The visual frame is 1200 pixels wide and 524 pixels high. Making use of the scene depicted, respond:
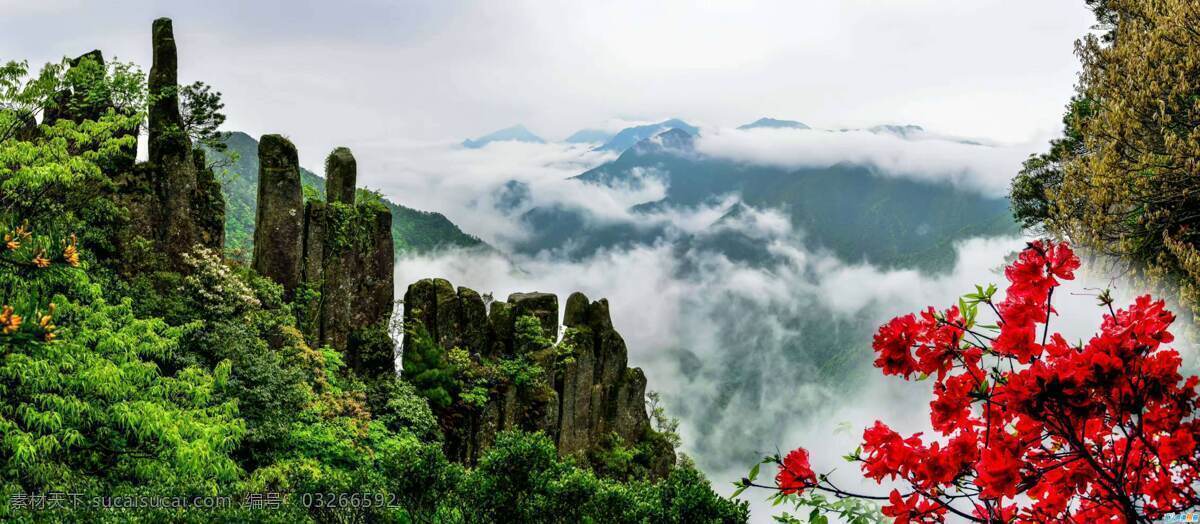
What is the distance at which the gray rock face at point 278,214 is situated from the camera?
18.0 m

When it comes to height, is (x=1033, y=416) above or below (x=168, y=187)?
below

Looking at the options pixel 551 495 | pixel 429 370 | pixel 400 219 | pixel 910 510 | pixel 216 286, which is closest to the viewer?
pixel 910 510

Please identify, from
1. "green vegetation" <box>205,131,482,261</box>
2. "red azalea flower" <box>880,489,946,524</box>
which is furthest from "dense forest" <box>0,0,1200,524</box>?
"green vegetation" <box>205,131,482,261</box>

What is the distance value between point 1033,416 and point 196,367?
37.9 feet

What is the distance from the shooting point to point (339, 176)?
1986cm

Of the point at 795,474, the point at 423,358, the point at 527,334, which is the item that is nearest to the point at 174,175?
the point at 423,358

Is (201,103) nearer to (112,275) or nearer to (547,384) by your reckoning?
(112,275)

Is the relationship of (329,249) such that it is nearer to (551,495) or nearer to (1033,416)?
(551,495)

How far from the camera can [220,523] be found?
17.8 ft

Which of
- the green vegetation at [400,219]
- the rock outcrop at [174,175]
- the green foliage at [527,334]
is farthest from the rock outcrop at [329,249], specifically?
the green vegetation at [400,219]

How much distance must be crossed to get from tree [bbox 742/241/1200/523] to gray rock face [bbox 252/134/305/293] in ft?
56.8

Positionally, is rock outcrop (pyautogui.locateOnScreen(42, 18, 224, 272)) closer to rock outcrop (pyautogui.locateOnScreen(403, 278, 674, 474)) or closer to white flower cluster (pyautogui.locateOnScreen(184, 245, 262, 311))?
white flower cluster (pyautogui.locateOnScreen(184, 245, 262, 311))

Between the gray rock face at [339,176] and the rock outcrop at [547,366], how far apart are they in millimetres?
3468

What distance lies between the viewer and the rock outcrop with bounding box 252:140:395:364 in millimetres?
18078
